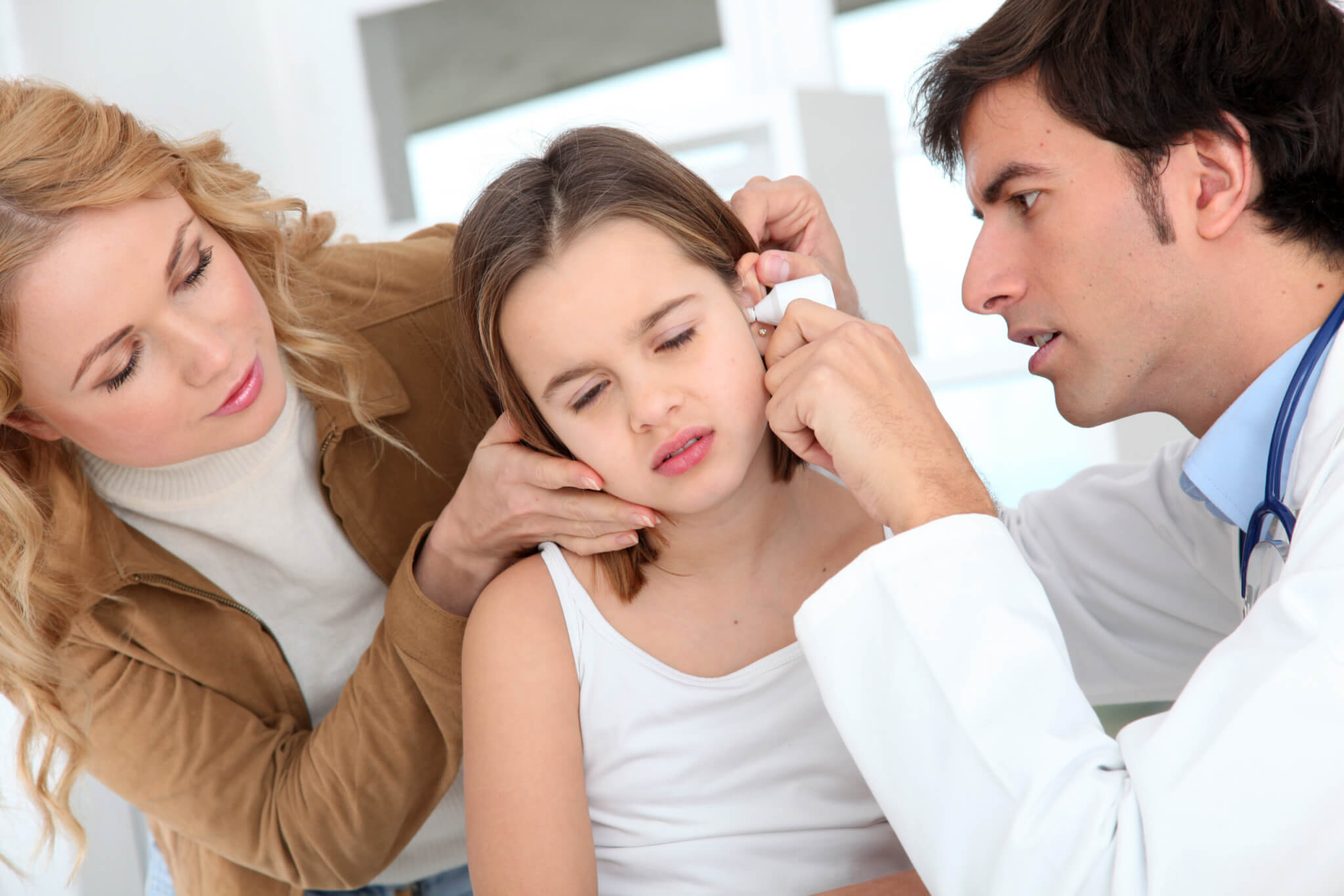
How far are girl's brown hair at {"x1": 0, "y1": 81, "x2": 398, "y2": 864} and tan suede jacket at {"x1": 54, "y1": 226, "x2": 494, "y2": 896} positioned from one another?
4 centimetres

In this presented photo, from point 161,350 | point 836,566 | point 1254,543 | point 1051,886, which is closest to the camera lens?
point 1051,886

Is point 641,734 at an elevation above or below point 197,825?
above

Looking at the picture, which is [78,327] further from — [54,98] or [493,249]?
[493,249]

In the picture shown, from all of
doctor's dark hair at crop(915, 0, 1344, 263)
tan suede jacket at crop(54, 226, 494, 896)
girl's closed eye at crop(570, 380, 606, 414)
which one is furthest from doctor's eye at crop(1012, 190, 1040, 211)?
tan suede jacket at crop(54, 226, 494, 896)

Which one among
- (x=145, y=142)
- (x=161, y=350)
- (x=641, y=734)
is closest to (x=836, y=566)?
(x=641, y=734)

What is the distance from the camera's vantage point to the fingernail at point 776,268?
1.43 meters

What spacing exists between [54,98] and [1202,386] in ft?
5.29

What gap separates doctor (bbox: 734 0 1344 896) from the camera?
0.99m

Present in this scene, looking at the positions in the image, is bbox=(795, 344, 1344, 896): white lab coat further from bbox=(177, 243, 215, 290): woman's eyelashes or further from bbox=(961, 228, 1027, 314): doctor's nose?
bbox=(177, 243, 215, 290): woman's eyelashes

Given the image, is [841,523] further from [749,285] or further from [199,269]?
[199,269]

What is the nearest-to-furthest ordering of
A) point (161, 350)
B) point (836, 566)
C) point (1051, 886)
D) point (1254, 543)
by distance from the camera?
point (1051, 886)
point (1254, 543)
point (161, 350)
point (836, 566)

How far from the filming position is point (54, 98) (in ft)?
4.84

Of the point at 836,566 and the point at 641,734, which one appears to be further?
the point at 836,566

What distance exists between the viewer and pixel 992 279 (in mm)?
1501
